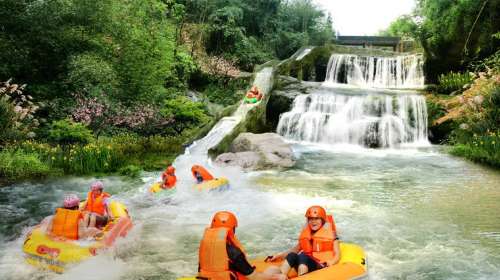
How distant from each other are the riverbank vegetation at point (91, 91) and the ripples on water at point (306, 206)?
1178mm

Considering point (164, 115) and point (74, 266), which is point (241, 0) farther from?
point (74, 266)

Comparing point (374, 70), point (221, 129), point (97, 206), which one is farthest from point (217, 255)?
point (374, 70)

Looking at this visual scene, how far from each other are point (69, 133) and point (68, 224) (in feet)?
22.7

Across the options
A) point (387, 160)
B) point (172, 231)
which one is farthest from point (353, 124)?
point (172, 231)

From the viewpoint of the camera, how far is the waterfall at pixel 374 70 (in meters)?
23.3

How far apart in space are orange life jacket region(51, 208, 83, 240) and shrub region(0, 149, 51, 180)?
5500 mm

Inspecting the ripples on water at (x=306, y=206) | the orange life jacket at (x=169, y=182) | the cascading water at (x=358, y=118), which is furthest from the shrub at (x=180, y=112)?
the orange life jacket at (x=169, y=182)

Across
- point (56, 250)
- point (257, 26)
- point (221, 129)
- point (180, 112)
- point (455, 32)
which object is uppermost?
point (257, 26)

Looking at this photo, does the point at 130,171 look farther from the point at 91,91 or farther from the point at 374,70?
the point at 374,70

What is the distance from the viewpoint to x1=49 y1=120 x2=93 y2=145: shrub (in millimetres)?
12672

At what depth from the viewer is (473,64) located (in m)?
19.3

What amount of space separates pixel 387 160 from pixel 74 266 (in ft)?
34.4

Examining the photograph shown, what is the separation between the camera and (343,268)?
5363mm

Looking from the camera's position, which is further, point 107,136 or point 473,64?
point 473,64
